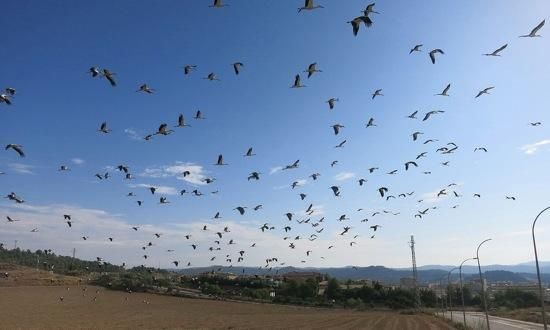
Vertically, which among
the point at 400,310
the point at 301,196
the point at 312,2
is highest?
the point at 312,2

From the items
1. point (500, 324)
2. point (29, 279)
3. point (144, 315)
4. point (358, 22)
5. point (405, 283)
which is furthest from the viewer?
point (405, 283)

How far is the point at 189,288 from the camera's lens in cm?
15412

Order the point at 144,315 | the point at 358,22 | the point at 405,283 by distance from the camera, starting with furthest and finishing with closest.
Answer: the point at 405,283 < the point at 144,315 < the point at 358,22

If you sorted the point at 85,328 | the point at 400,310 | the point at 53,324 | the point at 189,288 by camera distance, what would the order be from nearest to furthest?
the point at 85,328 < the point at 53,324 < the point at 400,310 < the point at 189,288

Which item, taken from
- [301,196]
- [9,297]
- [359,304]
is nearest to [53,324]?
[301,196]

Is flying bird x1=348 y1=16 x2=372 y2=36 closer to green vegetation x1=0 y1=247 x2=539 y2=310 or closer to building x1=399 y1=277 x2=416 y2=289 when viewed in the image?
green vegetation x1=0 y1=247 x2=539 y2=310

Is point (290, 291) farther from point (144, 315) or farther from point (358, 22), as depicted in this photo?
point (358, 22)

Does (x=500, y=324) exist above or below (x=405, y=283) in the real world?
below

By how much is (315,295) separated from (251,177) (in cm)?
11953

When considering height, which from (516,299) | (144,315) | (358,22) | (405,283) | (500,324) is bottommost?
(500,324)

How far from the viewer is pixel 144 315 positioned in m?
87.1

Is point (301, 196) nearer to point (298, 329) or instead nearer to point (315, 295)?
point (298, 329)

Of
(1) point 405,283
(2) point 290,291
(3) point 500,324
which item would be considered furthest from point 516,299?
(3) point 500,324

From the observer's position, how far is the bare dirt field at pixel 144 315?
70.9 meters
